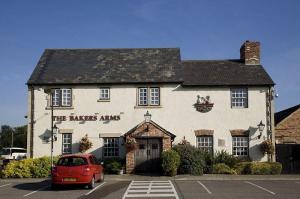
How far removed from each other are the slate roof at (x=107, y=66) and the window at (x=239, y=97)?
3683 millimetres

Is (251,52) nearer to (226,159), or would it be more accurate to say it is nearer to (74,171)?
(226,159)

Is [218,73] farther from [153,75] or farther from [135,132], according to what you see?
[135,132]

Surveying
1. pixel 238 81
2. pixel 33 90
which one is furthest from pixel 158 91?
pixel 33 90

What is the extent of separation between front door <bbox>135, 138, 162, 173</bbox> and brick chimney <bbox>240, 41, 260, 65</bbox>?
9127 mm

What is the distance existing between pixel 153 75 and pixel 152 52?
3.18m

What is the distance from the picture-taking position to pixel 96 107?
28.0m

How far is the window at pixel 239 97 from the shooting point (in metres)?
28.0

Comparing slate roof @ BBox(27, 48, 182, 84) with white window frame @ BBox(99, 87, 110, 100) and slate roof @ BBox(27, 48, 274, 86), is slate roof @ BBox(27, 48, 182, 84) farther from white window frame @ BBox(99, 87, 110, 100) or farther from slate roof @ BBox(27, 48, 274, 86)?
white window frame @ BBox(99, 87, 110, 100)

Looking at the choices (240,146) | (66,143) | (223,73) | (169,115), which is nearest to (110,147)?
(66,143)

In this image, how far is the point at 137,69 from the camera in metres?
29.3

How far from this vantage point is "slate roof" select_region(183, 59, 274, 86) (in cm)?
2803

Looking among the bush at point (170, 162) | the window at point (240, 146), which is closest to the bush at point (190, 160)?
the bush at point (170, 162)

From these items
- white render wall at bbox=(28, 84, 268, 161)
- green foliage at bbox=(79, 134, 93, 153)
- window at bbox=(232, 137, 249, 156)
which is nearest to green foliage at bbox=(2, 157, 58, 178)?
green foliage at bbox=(79, 134, 93, 153)

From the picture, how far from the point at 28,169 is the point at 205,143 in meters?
11.1
